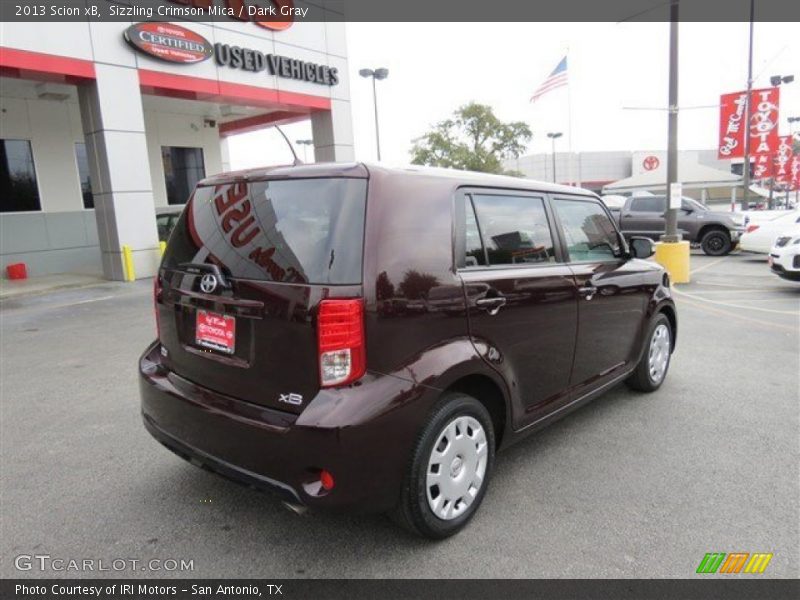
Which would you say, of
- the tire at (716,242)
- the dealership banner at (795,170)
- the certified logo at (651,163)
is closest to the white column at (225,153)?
the tire at (716,242)

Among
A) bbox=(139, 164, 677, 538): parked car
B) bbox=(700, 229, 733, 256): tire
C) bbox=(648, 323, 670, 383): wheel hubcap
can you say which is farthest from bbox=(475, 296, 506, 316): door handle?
bbox=(700, 229, 733, 256): tire

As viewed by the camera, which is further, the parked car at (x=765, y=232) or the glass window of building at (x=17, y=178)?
the glass window of building at (x=17, y=178)

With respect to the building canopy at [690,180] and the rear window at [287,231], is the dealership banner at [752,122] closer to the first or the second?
the building canopy at [690,180]

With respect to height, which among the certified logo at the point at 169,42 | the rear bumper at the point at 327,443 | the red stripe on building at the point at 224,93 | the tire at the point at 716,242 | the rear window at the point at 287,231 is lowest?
the tire at the point at 716,242

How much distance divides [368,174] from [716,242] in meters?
16.5

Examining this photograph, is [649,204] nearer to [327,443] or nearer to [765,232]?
[765,232]

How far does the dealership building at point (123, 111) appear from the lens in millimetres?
12023

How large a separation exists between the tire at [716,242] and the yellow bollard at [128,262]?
50.2 ft

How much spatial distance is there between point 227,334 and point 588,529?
2.02 m

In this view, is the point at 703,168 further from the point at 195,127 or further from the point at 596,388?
the point at 596,388

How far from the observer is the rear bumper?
90.4 inches

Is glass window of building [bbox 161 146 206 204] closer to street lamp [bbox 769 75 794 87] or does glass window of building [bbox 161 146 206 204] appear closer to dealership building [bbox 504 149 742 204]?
street lamp [bbox 769 75 794 87]

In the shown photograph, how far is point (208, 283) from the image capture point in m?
2.71

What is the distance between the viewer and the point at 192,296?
111 inches
